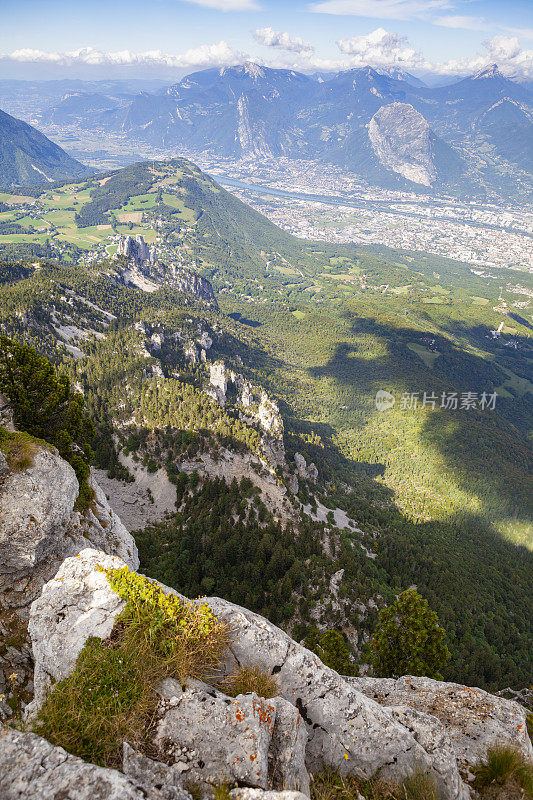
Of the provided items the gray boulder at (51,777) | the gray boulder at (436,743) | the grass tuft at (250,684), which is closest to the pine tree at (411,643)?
the gray boulder at (436,743)

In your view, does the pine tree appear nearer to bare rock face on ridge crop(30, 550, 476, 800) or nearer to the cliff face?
bare rock face on ridge crop(30, 550, 476, 800)

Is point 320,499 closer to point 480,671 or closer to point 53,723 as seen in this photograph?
point 480,671

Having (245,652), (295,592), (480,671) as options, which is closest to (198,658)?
(245,652)

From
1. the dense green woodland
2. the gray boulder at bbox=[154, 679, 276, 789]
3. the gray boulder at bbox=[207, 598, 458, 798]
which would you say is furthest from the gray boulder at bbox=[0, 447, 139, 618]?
the dense green woodland

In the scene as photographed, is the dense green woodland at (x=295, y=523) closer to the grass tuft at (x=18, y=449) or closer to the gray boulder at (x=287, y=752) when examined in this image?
the grass tuft at (x=18, y=449)

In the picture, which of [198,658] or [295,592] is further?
[295,592]
